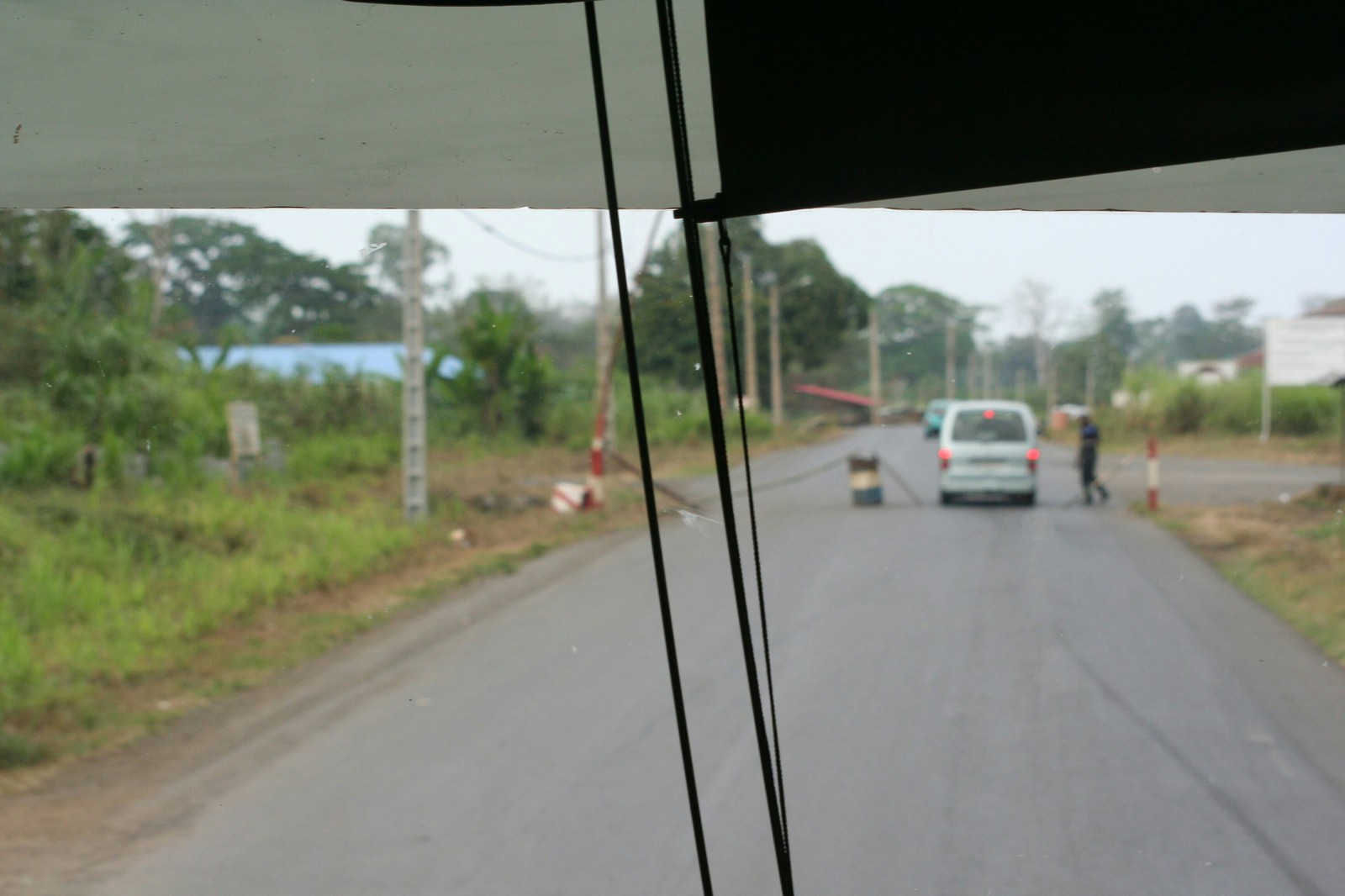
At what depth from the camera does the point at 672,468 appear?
42.8ft

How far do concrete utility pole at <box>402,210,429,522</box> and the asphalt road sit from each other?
2897mm

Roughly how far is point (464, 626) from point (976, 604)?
3.47 m

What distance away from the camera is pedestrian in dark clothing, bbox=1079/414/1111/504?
14031 millimetres

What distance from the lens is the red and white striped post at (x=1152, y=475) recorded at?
12758 millimetres

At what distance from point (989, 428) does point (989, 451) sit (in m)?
0.31

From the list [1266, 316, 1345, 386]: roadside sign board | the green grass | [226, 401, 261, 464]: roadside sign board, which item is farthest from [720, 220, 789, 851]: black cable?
[226, 401, 261, 464]: roadside sign board

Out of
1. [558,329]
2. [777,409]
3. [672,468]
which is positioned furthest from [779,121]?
[777,409]

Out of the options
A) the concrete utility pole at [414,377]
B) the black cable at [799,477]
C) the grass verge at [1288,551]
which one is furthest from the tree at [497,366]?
the grass verge at [1288,551]

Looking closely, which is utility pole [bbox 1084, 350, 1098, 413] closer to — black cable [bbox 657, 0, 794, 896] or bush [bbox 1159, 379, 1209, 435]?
bush [bbox 1159, 379, 1209, 435]

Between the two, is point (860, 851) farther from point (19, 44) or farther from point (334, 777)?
point (19, 44)

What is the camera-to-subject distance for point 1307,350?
10836 mm

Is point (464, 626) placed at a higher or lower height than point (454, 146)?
lower

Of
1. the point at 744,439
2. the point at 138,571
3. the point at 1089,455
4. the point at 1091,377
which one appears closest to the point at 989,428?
the point at 1091,377

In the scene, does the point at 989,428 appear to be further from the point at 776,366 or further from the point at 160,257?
the point at 776,366
